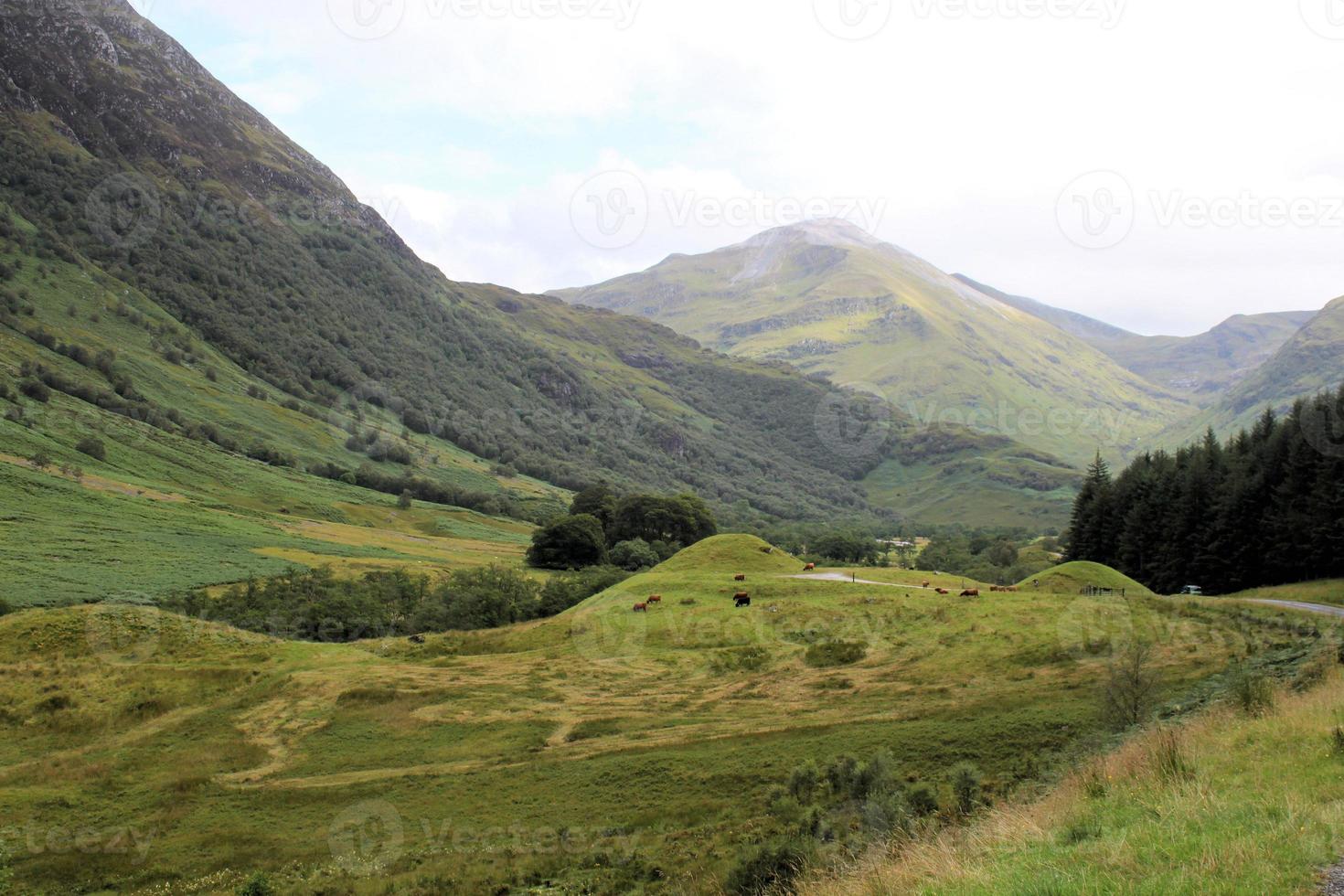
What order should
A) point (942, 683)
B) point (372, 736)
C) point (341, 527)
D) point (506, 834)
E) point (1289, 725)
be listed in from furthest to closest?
point (341, 527) → point (372, 736) → point (942, 683) → point (506, 834) → point (1289, 725)

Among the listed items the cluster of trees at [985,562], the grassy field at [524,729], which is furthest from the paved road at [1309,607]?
the cluster of trees at [985,562]

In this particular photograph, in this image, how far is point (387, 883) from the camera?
87.6 feet

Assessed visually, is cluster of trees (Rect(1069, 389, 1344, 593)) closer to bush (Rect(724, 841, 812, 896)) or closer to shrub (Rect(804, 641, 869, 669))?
shrub (Rect(804, 641, 869, 669))

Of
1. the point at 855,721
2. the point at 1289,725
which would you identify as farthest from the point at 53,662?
the point at 1289,725

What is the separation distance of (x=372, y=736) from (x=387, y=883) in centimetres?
1584

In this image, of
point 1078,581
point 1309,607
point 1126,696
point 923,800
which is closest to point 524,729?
point 923,800

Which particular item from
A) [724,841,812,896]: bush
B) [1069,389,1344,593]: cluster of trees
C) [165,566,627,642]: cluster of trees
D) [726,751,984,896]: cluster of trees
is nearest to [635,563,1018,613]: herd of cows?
[165,566,627,642]: cluster of trees

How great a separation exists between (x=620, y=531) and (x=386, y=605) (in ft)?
164

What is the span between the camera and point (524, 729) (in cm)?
4041

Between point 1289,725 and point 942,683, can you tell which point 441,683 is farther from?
point 1289,725

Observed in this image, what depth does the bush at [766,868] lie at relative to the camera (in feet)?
68.7

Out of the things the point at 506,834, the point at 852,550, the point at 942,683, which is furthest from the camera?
the point at 852,550

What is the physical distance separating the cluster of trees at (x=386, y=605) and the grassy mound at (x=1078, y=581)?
41.1 metres

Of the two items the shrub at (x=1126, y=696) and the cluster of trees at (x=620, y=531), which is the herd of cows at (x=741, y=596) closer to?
the shrub at (x=1126, y=696)
